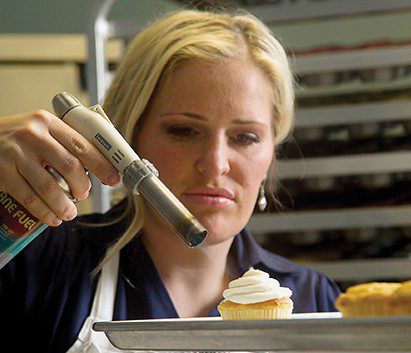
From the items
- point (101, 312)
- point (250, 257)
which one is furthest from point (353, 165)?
point (101, 312)

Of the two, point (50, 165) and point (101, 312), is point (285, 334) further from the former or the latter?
point (101, 312)

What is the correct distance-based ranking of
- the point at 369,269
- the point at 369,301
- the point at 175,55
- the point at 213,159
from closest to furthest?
the point at 369,301 < the point at 213,159 < the point at 175,55 < the point at 369,269

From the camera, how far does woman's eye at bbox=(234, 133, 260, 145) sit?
1284mm

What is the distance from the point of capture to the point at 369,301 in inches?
28.6

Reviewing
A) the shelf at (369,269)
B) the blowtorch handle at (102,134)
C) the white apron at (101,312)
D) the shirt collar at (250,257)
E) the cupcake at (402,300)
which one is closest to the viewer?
the cupcake at (402,300)

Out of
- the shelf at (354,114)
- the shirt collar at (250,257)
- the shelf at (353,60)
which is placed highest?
the shelf at (353,60)

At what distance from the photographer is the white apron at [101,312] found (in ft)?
3.66

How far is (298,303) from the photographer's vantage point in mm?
1473

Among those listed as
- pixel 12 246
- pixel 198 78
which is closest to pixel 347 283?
pixel 198 78

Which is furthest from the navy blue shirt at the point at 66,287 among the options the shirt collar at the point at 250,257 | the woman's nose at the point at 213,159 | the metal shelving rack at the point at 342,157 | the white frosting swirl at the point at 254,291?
the metal shelving rack at the point at 342,157

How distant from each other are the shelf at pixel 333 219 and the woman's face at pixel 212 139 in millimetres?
613

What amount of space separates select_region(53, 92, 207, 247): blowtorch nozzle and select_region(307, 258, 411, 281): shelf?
1179mm

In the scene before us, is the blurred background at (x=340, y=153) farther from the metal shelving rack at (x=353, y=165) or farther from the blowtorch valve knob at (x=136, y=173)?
the blowtorch valve knob at (x=136, y=173)

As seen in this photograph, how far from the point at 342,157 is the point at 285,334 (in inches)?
54.0
